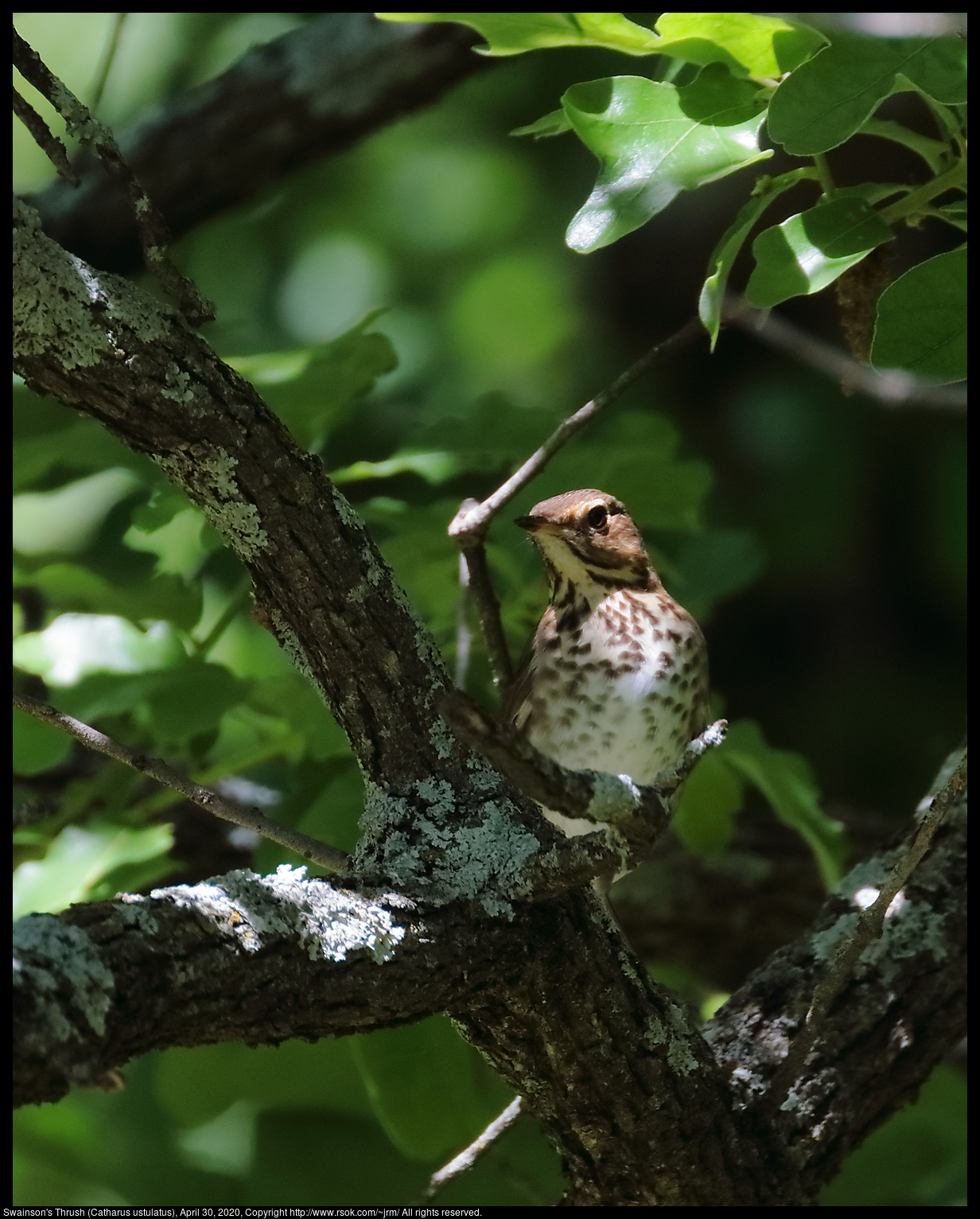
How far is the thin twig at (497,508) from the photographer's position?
2152mm

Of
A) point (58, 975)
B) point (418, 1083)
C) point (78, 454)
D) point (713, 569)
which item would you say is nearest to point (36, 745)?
point (78, 454)

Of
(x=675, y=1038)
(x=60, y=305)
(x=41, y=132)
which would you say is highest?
(x=41, y=132)

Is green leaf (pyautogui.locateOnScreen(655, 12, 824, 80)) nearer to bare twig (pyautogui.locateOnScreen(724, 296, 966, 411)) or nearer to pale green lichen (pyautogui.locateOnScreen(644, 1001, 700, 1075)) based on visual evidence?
bare twig (pyautogui.locateOnScreen(724, 296, 966, 411))

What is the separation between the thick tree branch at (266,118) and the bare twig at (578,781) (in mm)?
2598

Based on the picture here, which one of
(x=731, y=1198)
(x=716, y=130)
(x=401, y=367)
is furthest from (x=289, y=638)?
(x=401, y=367)

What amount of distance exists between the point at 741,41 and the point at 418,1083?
1.81 meters

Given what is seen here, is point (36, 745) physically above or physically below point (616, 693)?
above

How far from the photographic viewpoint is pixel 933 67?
58.9 inches

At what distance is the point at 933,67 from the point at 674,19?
33 centimetres

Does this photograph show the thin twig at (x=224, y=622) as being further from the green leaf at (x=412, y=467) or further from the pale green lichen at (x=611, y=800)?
the pale green lichen at (x=611, y=800)

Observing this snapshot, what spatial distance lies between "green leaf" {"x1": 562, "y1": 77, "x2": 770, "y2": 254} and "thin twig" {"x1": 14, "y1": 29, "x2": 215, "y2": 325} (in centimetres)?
50

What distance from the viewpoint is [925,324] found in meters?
1.59

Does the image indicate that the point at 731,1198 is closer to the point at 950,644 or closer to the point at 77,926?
the point at 77,926

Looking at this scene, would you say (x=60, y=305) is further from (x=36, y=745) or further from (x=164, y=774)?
(x=36, y=745)
